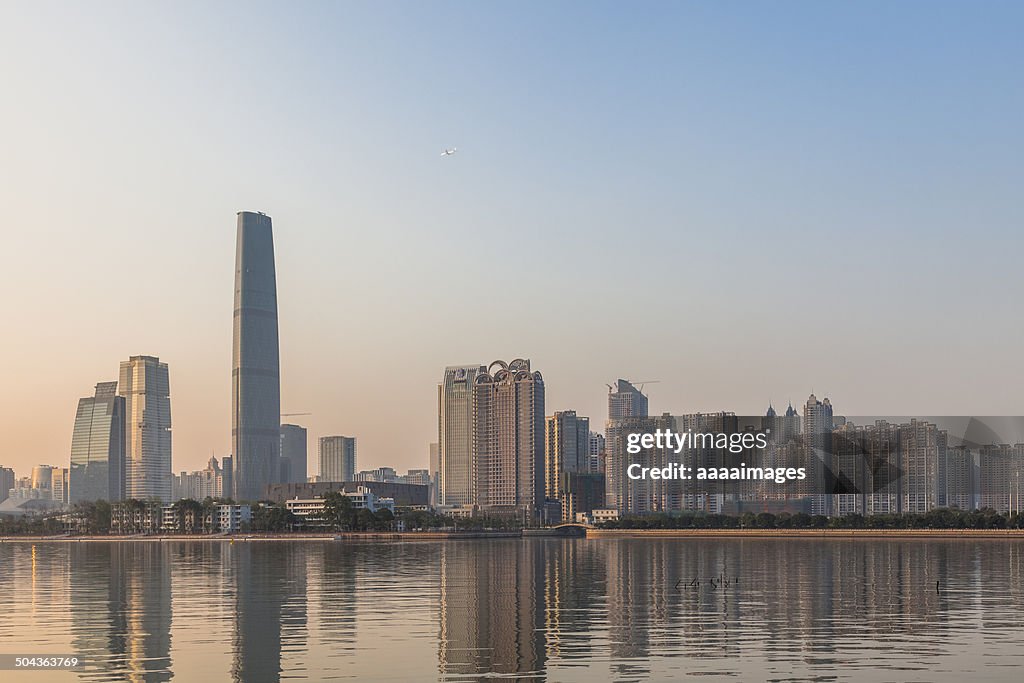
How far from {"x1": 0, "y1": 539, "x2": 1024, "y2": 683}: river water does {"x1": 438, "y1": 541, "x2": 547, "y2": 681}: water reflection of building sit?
114mm

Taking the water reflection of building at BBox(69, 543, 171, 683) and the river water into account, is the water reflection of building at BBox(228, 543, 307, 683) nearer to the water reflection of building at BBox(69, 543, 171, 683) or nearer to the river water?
the river water

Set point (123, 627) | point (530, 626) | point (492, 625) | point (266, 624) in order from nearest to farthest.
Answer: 1. point (530, 626)
2. point (492, 625)
3. point (123, 627)
4. point (266, 624)

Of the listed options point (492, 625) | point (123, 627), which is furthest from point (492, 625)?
point (123, 627)

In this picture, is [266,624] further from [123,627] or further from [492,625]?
[492,625]

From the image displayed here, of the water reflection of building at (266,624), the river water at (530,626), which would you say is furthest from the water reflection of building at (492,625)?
the water reflection of building at (266,624)

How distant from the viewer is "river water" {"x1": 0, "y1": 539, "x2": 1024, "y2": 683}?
40719mm

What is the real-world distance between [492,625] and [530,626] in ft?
6.00

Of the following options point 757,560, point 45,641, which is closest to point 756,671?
point 45,641

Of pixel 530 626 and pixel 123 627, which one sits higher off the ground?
pixel 530 626

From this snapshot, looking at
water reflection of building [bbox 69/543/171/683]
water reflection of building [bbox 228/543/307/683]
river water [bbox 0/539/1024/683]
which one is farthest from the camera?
water reflection of building [bbox 228/543/307/683]

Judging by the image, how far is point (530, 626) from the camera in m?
53.1

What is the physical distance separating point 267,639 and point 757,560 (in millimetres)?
83337

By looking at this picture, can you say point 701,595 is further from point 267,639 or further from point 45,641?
point 45,641

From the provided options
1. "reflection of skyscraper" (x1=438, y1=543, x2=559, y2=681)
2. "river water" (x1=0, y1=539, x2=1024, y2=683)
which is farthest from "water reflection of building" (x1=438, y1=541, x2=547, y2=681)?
"river water" (x1=0, y1=539, x2=1024, y2=683)
